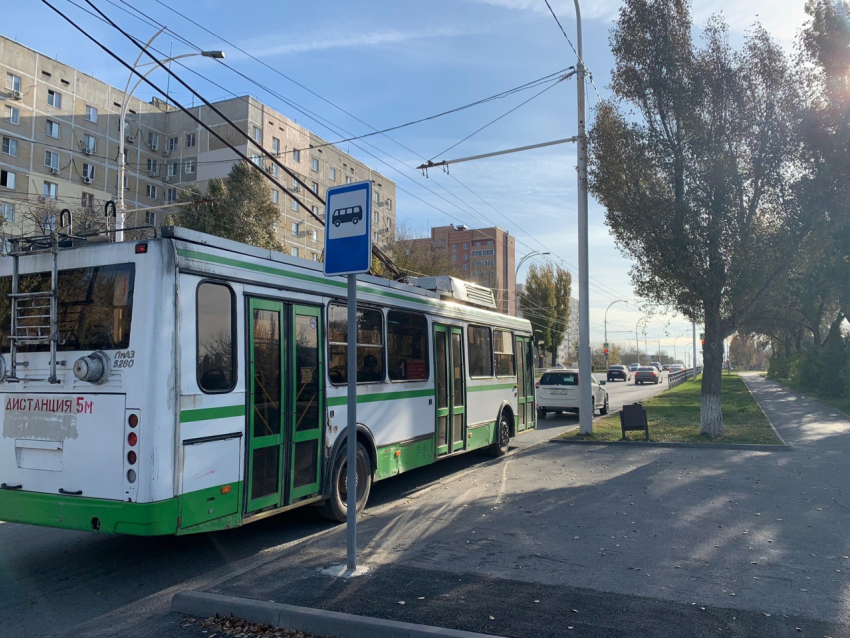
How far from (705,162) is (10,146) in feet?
147

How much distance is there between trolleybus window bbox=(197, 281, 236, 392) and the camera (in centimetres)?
584

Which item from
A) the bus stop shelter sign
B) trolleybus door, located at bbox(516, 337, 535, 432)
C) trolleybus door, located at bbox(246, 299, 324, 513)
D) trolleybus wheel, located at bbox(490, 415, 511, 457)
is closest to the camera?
the bus stop shelter sign

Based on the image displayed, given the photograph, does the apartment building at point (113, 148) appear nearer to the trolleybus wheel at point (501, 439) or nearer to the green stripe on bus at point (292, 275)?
the trolleybus wheel at point (501, 439)

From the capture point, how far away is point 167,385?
5418 mm

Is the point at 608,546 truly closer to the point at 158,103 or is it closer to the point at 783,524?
the point at 783,524

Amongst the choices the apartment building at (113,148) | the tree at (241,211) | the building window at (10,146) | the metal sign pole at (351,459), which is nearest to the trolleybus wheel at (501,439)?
the metal sign pole at (351,459)

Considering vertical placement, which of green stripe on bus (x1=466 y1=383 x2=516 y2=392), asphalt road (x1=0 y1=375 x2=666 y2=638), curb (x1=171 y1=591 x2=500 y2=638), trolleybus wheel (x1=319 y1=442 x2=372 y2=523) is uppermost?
green stripe on bus (x1=466 y1=383 x2=516 y2=392)

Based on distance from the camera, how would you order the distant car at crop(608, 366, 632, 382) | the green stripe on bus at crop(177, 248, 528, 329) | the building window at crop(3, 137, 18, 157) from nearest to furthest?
the green stripe on bus at crop(177, 248, 528, 329) → the building window at crop(3, 137, 18, 157) → the distant car at crop(608, 366, 632, 382)

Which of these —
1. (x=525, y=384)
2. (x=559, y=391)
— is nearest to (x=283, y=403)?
(x=525, y=384)

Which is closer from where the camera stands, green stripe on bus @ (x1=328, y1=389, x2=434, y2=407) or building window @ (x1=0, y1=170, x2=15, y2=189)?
green stripe on bus @ (x1=328, y1=389, x2=434, y2=407)

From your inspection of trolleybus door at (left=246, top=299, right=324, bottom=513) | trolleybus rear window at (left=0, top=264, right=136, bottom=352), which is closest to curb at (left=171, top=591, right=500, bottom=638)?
trolleybus door at (left=246, top=299, right=324, bottom=513)

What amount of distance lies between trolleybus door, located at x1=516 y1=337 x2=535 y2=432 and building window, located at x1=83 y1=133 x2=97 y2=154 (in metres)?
44.8

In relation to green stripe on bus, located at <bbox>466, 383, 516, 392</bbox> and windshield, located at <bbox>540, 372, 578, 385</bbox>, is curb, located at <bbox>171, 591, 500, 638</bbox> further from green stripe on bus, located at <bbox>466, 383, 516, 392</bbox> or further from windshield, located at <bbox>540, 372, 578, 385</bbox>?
windshield, located at <bbox>540, 372, 578, 385</bbox>

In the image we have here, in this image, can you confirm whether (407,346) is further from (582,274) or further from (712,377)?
(712,377)
